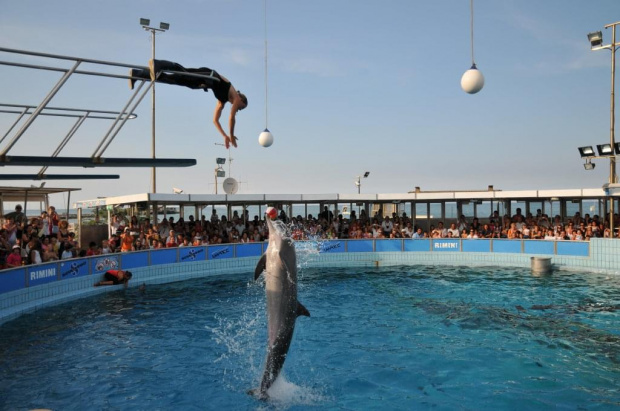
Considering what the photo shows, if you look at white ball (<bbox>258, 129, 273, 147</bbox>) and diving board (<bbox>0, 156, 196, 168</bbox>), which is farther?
white ball (<bbox>258, 129, 273, 147</bbox>)

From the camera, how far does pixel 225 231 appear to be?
21484 millimetres

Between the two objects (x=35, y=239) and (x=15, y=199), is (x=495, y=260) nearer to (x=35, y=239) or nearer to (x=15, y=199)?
(x=35, y=239)

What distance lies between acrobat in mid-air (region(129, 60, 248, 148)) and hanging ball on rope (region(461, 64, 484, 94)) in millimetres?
5123

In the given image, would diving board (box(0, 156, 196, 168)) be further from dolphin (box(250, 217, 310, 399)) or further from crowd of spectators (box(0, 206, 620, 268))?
crowd of spectators (box(0, 206, 620, 268))

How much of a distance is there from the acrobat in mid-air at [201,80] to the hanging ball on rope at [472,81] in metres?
5.12

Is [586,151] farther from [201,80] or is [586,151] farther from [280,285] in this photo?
[280,285]

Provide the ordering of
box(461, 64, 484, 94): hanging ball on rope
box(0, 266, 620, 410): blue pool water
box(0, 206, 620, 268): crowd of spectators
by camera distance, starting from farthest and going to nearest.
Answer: box(0, 206, 620, 268): crowd of spectators → box(461, 64, 484, 94): hanging ball on rope → box(0, 266, 620, 410): blue pool water

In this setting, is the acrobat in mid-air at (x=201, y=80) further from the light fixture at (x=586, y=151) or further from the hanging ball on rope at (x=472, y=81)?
the light fixture at (x=586, y=151)

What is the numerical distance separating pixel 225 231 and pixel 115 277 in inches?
256

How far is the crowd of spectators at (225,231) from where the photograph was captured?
578 inches

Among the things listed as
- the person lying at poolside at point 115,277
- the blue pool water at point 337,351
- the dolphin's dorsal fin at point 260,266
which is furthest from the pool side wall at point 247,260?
the dolphin's dorsal fin at point 260,266

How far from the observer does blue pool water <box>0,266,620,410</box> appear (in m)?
7.27

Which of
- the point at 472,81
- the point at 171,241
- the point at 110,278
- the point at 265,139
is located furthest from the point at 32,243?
the point at 472,81

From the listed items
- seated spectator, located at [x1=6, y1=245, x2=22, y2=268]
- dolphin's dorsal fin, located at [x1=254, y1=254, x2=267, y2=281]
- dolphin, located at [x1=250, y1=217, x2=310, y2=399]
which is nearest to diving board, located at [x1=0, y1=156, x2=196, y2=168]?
dolphin, located at [x1=250, y1=217, x2=310, y2=399]
